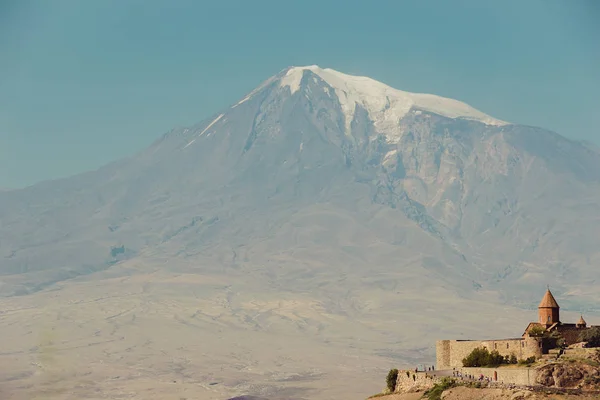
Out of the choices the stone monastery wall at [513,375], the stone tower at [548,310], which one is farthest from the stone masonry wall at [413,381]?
the stone tower at [548,310]

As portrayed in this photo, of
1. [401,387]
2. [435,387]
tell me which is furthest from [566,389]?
[401,387]

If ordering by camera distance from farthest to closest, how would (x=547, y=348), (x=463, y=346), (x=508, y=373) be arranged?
(x=463, y=346) < (x=547, y=348) < (x=508, y=373)

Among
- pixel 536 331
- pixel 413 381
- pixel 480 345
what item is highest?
pixel 536 331

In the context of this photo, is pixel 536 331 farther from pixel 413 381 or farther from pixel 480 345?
pixel 413 381

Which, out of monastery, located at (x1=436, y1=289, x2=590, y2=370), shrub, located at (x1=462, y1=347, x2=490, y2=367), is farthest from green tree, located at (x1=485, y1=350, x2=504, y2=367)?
monastery, located at (x1=436, y1=289, x2=590, y2=370)

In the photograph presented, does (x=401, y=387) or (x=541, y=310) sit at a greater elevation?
(x=541, y=310)

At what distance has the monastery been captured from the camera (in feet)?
204

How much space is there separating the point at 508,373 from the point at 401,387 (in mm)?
8588

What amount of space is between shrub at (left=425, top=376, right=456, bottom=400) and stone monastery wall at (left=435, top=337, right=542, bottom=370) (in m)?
5.29

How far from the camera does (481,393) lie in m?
54.6

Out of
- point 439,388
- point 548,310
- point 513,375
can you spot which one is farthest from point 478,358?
point 513,375

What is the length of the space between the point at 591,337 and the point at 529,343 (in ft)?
11.8

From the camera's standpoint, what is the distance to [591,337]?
63.3 m

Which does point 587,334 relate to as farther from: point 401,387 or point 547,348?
point 401,387
